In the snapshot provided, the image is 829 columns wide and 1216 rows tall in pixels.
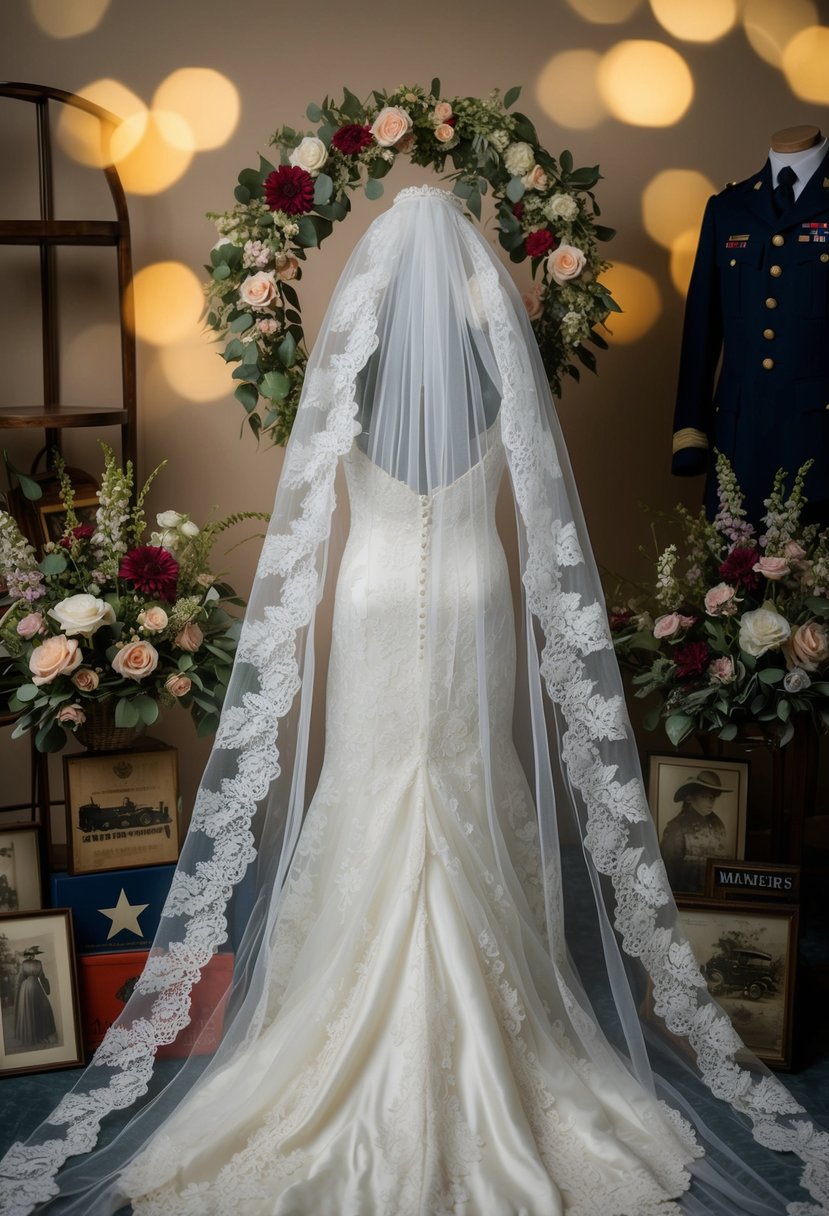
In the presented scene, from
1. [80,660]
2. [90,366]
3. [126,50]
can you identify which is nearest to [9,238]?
[90,366]

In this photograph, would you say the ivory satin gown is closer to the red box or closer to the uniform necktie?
the red box

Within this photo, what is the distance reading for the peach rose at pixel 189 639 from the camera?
235 cm

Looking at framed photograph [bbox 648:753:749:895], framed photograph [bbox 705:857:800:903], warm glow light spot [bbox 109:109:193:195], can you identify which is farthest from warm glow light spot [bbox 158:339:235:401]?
framed photograph [bbox 705:857:800:903]

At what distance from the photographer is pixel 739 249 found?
2.71 metres

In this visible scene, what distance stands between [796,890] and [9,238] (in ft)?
7.51

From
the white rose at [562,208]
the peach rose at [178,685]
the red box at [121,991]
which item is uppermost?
the white rose at [562,208]

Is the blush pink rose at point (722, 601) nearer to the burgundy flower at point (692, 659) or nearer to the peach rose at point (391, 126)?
the burgundy flower at point (692, 659)

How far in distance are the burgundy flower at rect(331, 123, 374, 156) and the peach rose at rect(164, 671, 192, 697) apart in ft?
3.62

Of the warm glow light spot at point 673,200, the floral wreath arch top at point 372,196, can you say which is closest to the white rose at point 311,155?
the floral wreath arch top at point 372,196

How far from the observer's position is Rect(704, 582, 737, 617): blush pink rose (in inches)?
91.7

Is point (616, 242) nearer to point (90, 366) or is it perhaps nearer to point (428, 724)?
point (90, 366)

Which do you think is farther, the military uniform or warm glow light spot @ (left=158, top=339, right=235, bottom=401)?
warm glow light spot @ (left=158, top=339, right=235, bottom=401)

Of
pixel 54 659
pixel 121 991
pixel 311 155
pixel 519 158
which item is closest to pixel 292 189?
pixel 311 155

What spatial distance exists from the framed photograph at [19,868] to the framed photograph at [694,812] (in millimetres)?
1319
